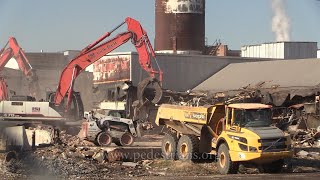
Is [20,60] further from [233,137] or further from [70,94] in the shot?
[233,137]

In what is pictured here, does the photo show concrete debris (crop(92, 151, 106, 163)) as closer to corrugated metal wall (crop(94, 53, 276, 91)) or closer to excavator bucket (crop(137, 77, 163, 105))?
excavator bucket (crop(137, 77, 163, 105))

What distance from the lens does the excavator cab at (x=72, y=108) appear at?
33.2 m

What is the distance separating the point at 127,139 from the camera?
2684 centimetres

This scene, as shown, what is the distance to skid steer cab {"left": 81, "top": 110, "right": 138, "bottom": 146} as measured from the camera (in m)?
26.7

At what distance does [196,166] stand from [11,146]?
23.1ft

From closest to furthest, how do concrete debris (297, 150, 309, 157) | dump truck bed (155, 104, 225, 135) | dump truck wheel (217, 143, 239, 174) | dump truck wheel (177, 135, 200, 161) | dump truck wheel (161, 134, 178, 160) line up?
dump truck wheel (217, 143, 239, 174) < dump truck bed (155, 104, 225, 135) < dump truck wheel (177, 135, 200, 161) < dump truck wheel (161, 134, 178, 160) < concrete debris (297, 150, 309, 157)

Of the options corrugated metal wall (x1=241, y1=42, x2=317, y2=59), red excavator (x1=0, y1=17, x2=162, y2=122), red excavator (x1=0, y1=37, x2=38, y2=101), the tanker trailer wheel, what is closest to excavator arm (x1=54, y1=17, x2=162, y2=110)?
red excavator (x1=0, y1=17, x2=162, y2=122)

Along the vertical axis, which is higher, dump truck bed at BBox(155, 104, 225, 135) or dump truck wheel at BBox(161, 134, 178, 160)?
dump truck bed at BBox(155, 104, 225, 135)

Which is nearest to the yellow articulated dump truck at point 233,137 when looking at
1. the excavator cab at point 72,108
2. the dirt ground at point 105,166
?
the dirt ground at point 105,166

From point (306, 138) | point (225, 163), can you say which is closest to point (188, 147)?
point (225, 163)

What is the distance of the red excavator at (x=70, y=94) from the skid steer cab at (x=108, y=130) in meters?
5.39

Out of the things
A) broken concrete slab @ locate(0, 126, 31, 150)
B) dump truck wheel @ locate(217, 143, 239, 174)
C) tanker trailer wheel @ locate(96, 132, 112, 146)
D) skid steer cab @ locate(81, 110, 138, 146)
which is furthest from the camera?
skid steer cab @ locate(81, 110, 138, 146)

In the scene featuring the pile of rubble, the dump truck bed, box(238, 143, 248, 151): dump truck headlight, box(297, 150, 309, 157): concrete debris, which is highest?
the dump truck bed

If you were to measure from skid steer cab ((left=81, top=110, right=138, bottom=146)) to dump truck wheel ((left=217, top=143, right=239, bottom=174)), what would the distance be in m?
7.73
